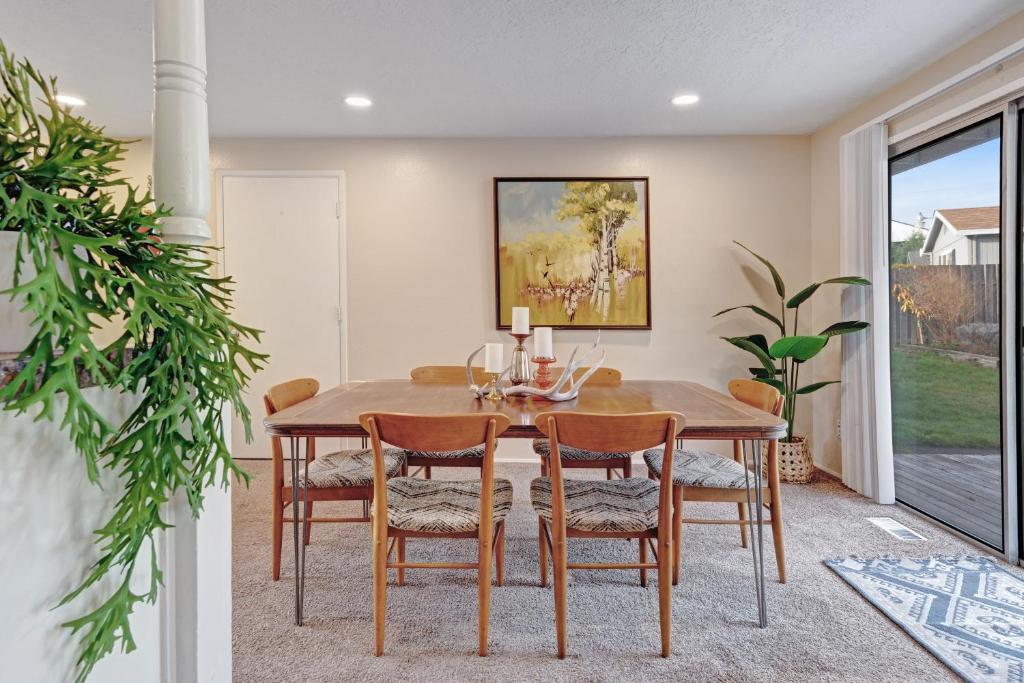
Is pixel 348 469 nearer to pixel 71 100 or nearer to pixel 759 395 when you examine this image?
pixel 759 395

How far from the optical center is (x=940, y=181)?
301cm

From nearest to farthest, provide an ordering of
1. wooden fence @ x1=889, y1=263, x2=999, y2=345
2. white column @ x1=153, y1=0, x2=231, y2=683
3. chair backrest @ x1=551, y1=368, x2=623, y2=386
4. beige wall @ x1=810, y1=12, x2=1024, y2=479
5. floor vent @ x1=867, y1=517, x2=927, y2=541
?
white column @ x1=153, y1=0, x2=231, y2=683, wooden fence @ x1=889, y1=263, x2=999, y2=345, floor vent @ x1=867, y1=517, x2=927, y2=541, chair backrest @ x1=551, y1=368, x2=623, y2=386, beige wall @ x1=810, y1=12, x2=1024, y2=479

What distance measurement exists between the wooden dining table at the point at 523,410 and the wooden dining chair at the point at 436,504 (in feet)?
0.49

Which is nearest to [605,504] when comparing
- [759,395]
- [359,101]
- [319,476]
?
[759,395]

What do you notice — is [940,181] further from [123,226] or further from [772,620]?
[123,226]

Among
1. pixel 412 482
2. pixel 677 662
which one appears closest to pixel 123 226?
pixel 412 482

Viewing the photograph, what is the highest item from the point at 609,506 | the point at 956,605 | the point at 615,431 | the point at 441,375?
the point at 441,375

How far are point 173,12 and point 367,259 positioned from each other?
338 centimetres

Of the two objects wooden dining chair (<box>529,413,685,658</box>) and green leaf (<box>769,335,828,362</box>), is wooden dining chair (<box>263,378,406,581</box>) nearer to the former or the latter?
wooden dining chair (<box>529,413,685,658</box>)

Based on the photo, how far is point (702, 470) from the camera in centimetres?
226

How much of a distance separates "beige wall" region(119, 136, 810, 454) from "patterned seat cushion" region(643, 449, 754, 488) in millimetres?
1805

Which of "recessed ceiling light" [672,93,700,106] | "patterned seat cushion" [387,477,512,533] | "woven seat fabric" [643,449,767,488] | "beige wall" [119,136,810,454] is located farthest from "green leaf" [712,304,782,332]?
"patterned seat cushion" [387,477,512,533]

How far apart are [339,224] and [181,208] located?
348cm

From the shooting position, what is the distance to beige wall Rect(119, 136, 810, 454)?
418cm
